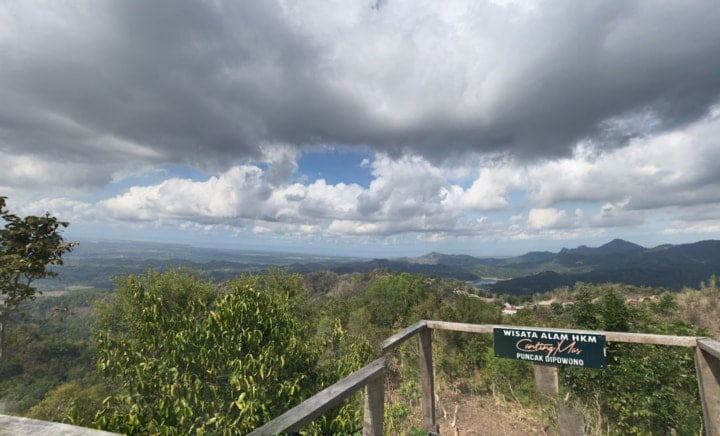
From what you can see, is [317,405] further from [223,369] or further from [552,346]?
[223,369]

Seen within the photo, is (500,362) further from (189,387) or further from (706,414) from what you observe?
(189,387)

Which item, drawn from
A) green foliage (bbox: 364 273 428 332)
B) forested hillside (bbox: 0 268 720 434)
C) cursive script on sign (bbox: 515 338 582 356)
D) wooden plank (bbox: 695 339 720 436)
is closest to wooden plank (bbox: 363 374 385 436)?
forested hillside (bbox: 0 268 720 434)

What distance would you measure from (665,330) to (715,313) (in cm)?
1347

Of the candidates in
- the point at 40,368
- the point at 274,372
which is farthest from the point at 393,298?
the point at 40,368

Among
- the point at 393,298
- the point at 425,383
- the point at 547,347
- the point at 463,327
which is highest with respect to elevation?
the point at 463,327

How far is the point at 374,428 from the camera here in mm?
2193

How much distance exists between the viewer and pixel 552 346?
315 cm

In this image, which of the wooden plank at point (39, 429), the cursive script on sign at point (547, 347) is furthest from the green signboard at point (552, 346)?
the wooden plank at point (39, 429)

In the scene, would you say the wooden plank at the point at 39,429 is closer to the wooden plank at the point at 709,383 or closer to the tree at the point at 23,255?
the wooden plank at the point at 709,383

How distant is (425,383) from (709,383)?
231cm

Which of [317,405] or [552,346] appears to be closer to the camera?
[317,405]

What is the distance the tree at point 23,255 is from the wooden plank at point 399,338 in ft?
31.7

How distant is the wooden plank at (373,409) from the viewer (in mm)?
2168

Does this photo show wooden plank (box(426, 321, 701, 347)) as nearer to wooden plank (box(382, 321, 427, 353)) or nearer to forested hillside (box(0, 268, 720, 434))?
wooden plank (box(382, 321, 427, 353))
